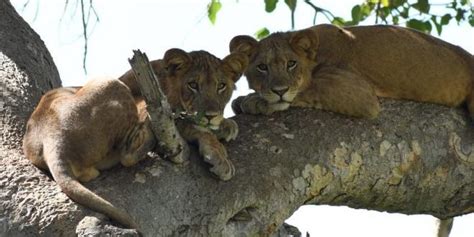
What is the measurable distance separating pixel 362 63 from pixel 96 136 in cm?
208

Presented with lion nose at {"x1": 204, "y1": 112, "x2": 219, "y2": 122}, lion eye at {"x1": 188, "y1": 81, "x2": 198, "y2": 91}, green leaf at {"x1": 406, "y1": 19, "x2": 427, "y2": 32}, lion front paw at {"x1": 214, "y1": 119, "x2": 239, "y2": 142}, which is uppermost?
lion eye at {"x1": 188, "y1": 81, "x2": 198, "y2": 91}

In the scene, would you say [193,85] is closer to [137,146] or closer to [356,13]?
[137,146]

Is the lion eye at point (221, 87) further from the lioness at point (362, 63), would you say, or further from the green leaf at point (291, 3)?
the green leaf at point (291, 3)

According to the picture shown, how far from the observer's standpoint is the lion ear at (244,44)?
17.8 ft

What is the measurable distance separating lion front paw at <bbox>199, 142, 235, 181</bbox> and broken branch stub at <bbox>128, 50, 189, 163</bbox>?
99mm

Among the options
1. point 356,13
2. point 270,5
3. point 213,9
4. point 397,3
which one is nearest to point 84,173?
point 270,5

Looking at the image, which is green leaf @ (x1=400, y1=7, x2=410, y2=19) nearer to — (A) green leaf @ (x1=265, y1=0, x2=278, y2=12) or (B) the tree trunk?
(A) green leaf @ (x1=265, y1=0, x2=278, y2=12)

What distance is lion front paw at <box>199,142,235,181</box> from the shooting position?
3650 millimetres

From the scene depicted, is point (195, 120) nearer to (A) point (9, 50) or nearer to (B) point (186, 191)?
(B) point (186, 191)

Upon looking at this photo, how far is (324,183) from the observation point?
3.99 m

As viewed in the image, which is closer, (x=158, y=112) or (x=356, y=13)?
(x=158, y=112)

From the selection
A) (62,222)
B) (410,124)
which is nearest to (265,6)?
(410,124)

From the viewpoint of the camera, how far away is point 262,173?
150 inches

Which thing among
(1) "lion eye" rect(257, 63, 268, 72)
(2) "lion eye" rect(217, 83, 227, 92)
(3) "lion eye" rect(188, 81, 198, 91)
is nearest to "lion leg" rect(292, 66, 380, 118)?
(1) "lion eye" rect(257, 63, 268, 72)
